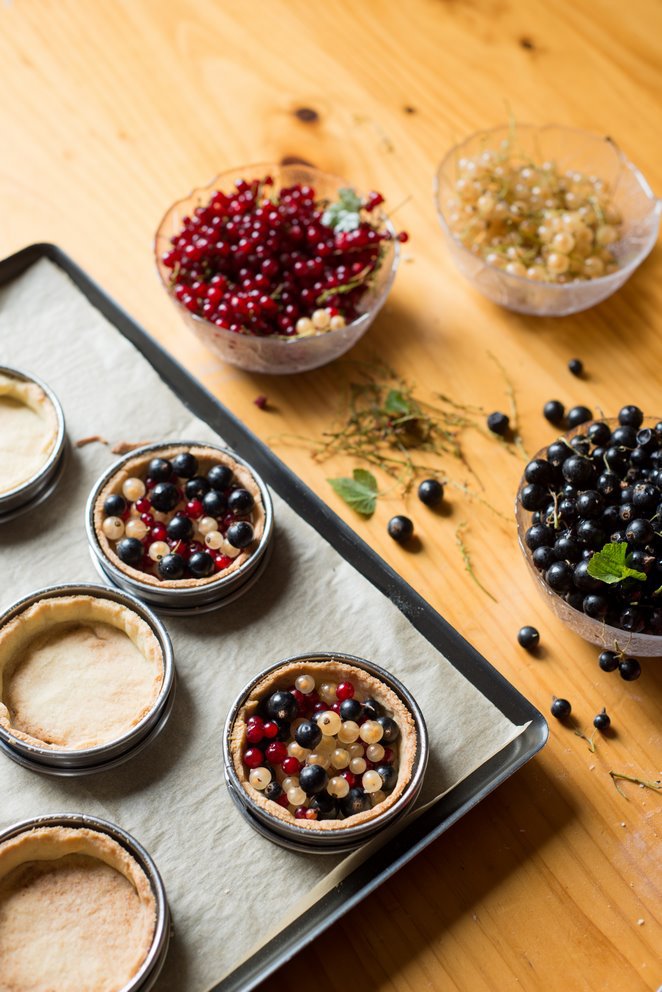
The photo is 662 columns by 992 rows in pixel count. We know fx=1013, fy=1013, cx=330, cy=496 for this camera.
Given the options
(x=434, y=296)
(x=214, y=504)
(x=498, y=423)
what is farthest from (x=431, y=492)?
(x=434, y=296)

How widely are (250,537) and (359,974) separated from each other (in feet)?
2.32

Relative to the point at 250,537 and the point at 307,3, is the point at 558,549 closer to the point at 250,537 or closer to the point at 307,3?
the point at 250,537

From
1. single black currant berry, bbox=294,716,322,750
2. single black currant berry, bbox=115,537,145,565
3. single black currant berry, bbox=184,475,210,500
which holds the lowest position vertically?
single black currant berry, bbox=294,716,322,750

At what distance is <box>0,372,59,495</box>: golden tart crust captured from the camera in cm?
188

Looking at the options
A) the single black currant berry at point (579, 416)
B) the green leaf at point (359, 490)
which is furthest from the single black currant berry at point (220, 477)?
the single black currant berry at point (579, 416)

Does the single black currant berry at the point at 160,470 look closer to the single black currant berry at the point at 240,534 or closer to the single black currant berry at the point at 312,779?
the single black currant berry at the point at 240,534

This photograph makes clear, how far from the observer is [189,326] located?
2.05m

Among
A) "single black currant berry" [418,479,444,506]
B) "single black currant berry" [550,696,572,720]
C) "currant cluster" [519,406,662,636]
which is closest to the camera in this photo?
"currant cluster" [519,406,662,636]

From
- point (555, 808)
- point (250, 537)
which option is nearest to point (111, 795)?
point (250, 537)

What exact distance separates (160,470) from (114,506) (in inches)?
4.1

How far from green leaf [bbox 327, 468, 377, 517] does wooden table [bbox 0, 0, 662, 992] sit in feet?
0.07

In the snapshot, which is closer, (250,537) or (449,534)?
(250,537)

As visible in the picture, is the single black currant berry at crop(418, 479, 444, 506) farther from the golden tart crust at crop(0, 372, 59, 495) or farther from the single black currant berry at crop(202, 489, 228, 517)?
the golden tart crust at crop(0, 372, 59, 495)

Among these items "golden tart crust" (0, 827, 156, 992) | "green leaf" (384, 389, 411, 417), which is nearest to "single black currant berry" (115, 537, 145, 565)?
"golden tart crust" (0, 827, 156, 992)
